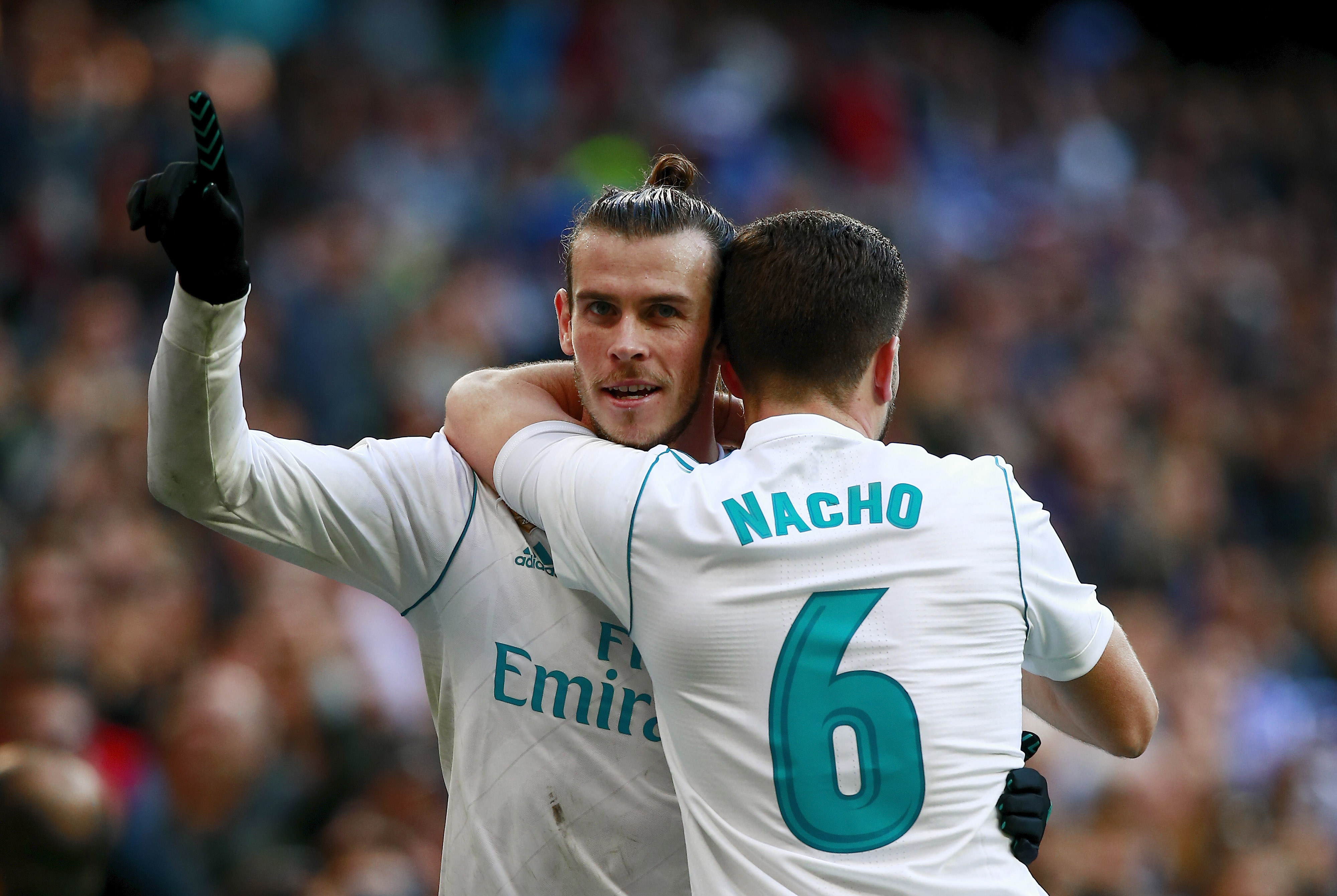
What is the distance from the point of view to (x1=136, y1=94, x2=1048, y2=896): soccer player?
2598 millimetres

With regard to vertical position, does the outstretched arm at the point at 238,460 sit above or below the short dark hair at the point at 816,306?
below

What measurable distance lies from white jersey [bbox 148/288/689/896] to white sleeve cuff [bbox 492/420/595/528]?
0.57ft

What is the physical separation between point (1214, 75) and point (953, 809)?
47.6 feet

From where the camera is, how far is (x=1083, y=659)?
2.35 m

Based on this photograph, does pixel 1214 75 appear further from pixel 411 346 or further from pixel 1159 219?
pixel 411 346

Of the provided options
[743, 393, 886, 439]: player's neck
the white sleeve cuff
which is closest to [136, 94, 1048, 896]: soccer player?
the white sleeve cuff

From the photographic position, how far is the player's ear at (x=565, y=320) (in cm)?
283

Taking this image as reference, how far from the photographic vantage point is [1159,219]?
12031 mm

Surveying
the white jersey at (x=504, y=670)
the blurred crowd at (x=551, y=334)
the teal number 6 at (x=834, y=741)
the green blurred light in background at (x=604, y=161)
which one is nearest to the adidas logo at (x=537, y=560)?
the white jersey at (x=504, y=670)

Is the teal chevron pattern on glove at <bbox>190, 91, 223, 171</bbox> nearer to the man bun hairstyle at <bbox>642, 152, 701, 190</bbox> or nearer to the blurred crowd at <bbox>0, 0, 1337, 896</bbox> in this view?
the man bun hairstyle at <bbox>642, 152, 701, 190</bbox>

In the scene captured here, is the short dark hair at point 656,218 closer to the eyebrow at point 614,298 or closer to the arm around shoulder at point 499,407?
the eyebrow at point 614,298

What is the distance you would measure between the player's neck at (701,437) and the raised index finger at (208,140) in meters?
1.03

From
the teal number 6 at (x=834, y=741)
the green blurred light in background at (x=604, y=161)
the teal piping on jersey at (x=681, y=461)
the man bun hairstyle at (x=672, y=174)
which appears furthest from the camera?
the green blurred light in background at (x=604, y=161)

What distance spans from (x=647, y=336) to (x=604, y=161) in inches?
266
